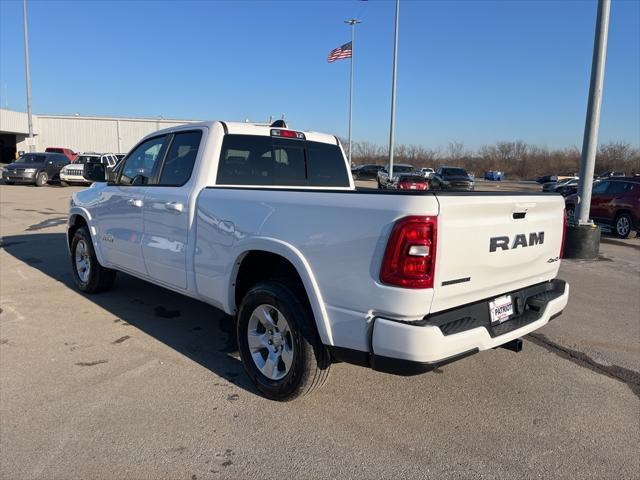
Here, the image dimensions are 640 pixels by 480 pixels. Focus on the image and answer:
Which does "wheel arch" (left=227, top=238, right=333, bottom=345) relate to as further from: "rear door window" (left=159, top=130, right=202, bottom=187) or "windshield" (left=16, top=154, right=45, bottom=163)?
"windshield" (left=16, top=154, right=45, bottom=163)

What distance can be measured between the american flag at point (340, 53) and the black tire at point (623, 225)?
2032 cm

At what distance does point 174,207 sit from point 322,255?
69.3 inches

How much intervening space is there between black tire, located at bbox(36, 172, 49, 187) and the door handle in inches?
996

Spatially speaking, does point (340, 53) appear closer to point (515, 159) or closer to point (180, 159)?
point (180, 159)

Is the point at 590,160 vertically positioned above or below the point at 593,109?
below

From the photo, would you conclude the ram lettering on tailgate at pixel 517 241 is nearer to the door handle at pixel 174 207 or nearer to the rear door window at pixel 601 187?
the door handle at pixel 174 207

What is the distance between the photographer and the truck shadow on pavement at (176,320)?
4.12 metres

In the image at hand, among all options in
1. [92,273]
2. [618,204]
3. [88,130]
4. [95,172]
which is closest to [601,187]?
[618,204]

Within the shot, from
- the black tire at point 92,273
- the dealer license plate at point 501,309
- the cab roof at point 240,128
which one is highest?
the cab roof at point 240,128

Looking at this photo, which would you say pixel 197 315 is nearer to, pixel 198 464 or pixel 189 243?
pixel 189 243

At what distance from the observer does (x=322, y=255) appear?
9.64 ft

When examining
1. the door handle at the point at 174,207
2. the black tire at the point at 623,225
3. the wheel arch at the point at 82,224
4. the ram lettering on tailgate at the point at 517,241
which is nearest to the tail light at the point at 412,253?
the ram lettering on tailgate at the point at 517,241

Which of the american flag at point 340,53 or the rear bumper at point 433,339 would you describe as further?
the american flag at point 340,53

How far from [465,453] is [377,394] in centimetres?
84
